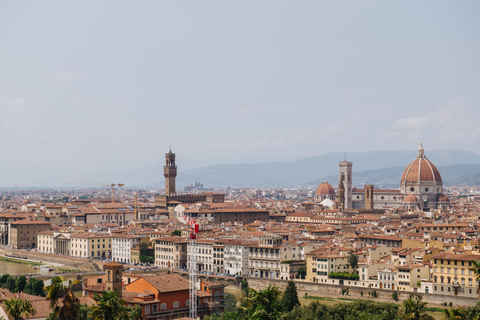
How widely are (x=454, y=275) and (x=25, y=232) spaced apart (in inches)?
2144

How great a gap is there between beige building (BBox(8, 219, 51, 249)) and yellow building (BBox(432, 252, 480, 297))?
52.4 metres

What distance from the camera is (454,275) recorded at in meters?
50.6

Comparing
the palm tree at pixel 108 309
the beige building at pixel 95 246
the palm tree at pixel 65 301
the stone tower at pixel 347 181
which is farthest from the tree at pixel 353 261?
the stone tower at pixel 347 181

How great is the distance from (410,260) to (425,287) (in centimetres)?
410

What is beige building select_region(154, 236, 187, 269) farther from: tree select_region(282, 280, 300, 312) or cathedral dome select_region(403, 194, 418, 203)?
cathedral dome select_region(403, 194, 418, 203)

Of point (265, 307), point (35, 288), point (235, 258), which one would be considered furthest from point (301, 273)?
point (265, 307)

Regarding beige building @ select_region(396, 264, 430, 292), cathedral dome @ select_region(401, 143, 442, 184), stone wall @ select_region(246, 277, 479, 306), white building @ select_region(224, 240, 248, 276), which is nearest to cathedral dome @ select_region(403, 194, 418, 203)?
cathedral dome @ select_region(401, 143, 442, 184)

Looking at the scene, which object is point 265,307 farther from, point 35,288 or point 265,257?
point 265,257

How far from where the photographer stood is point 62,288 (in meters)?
26.6

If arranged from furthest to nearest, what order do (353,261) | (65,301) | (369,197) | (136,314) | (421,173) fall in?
(369,197)
(421,173)
(353,261)
(136,314)
(65,301)

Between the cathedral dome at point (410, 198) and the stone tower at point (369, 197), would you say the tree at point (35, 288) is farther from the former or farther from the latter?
the stone tower at point (369, 197)

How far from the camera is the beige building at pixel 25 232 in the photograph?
91875 mm

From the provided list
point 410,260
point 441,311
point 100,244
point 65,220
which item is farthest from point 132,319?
point 65,220

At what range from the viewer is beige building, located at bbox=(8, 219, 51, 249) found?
301 ft
